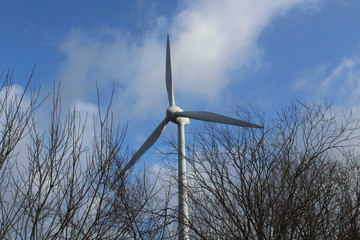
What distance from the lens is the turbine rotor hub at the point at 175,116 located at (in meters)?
15.8

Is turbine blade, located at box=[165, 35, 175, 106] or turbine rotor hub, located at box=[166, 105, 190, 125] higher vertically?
turbine blade, located at box=[165, 35, 175, 106]

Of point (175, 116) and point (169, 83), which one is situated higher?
point (169, 83)

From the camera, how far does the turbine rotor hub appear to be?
15844mm

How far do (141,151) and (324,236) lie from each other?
957 centimetres

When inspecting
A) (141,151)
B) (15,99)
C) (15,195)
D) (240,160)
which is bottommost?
(15,195)

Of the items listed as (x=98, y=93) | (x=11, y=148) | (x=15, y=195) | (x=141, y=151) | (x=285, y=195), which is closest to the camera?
(x=11, y=148)

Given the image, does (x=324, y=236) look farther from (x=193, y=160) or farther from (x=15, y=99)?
(x=15, y=99)

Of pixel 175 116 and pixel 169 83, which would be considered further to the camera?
pixel 169 83

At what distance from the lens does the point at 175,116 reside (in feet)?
52.3

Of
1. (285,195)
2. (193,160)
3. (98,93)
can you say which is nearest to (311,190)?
(285,195)

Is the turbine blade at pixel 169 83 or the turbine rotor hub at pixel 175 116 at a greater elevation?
the turbine blade at pixel 169 83

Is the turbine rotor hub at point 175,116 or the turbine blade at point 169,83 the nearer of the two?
the turbine rotor hub at point 175,116

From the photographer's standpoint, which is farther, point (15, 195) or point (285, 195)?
point (285, 195)

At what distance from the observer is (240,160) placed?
291 inches
